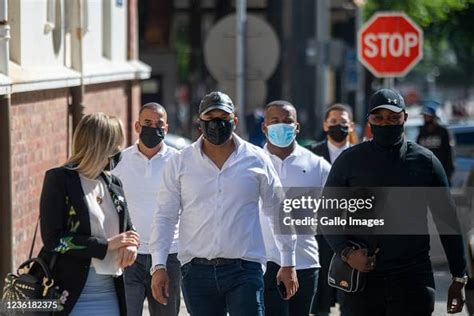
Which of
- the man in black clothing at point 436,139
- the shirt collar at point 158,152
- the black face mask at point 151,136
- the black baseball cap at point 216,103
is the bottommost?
the man in black clothing at point 436,139

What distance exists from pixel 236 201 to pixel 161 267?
56 cm

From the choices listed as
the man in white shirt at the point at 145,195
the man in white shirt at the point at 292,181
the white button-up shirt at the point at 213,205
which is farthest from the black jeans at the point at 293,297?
the white button-up shirt at the point at 213,205

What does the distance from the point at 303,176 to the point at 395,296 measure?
2.15m

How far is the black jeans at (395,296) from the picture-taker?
24.1ft

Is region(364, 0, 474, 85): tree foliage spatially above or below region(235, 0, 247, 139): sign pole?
below

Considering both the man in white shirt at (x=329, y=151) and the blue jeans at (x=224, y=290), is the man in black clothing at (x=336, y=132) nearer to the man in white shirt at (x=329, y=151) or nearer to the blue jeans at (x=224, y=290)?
the man in white shirt at (x=329, y=151)

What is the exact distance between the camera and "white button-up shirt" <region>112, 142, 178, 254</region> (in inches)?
362

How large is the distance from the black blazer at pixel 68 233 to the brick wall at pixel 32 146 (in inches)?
196

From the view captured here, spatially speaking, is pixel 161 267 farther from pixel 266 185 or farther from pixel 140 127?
pixel 140 127

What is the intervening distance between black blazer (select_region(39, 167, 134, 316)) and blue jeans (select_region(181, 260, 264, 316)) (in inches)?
41.5

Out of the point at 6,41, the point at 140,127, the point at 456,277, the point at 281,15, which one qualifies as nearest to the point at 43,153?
the point at 6,41

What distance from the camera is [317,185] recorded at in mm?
9422

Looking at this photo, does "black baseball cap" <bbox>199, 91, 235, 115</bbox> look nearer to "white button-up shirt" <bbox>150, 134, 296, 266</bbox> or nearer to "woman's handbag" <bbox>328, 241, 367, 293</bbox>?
"white button-up shirt" <bbox>150, 134, 296, 266</bbox>

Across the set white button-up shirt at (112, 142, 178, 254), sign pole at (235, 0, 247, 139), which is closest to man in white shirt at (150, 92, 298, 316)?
white button-up shirt at (112, 142, 178, 254)
